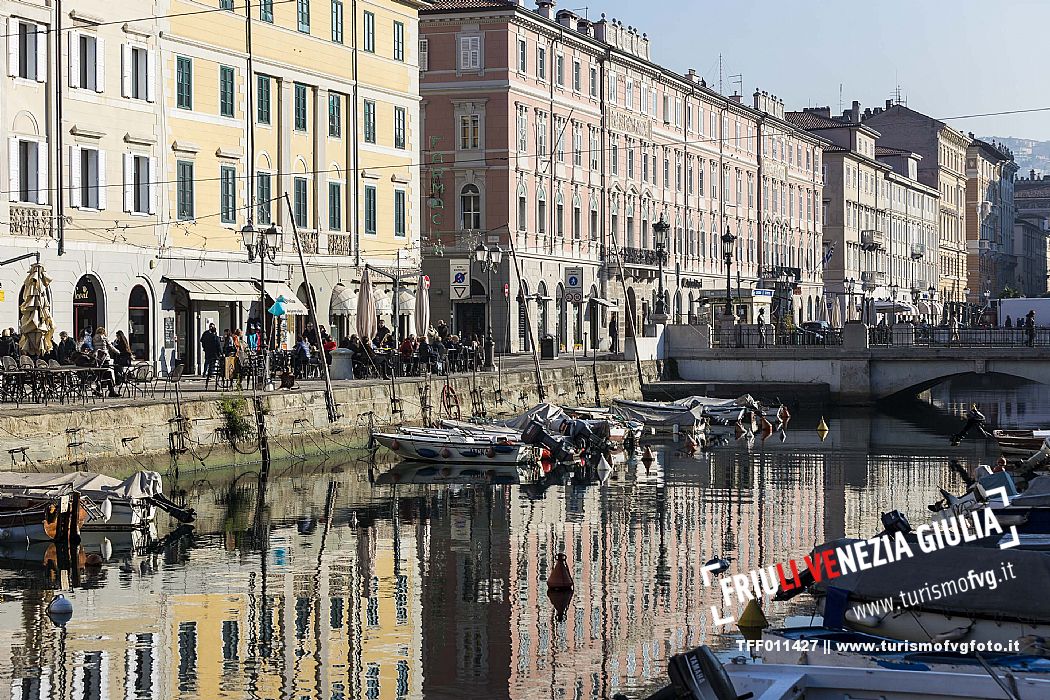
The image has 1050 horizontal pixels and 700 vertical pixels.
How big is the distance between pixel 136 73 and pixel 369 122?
13799 millimetres

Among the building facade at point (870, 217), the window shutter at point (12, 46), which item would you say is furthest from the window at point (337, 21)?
the building facade at point (870, 217)

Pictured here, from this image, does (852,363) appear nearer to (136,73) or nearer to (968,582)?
(136,73)

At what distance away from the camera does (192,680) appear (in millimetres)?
19953

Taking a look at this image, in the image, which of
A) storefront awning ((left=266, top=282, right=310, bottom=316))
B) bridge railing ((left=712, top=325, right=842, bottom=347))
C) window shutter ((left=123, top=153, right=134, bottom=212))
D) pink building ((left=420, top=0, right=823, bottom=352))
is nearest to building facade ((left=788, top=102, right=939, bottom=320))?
pink building ((left=420, top=0, right=823, bottom=352))

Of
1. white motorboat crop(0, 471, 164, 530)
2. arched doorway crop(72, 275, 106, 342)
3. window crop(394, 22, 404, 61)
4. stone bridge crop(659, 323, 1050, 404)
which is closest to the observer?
white motorboat crop(0, 471, 164, 530)

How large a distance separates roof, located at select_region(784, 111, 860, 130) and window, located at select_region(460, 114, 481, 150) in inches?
2637

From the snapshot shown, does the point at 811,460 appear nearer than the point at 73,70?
No

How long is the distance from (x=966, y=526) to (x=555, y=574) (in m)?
6.79

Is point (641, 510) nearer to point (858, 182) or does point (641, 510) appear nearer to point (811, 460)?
point (811, 460)

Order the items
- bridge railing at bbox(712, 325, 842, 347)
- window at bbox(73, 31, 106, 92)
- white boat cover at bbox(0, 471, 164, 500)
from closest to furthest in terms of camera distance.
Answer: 1. white boat cover at bbox(0, 471, 164, 500)
2. window at bbox(73, 31, 106, 92)
3. bridge railing at bbox(712, 325, 842, 347)

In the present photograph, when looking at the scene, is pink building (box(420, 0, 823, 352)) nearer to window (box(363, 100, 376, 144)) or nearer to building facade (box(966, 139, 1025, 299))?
window (box(363, 100, 376, 144))

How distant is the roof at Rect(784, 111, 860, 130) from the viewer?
13775cm

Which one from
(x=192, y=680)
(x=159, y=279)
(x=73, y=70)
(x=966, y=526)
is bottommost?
(x=192, y=680)

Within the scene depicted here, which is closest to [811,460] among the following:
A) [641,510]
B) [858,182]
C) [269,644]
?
[641,510]
